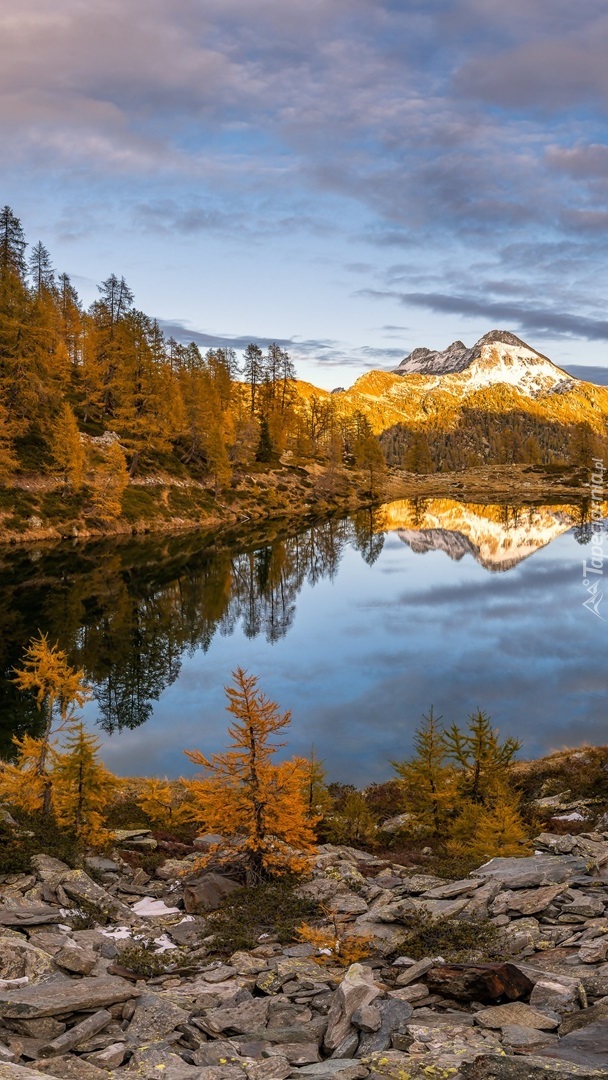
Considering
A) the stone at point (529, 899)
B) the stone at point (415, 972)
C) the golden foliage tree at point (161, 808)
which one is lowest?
the golden foliage tree at point (161, 808)

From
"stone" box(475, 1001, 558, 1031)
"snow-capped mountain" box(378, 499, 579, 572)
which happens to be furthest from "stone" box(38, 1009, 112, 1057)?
"snow-capped mountain" box(378, 499, 579, 572)

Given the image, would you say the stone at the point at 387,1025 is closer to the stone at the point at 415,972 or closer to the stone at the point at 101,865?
the stone at the point at 415,972

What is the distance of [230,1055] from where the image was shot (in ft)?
29.5

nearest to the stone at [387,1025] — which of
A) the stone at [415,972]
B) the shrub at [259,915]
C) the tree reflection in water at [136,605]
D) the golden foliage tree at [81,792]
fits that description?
the stone at [415,972]

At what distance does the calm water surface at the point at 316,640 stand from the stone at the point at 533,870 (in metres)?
12.4

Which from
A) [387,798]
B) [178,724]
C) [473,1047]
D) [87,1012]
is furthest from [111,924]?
[178,724]

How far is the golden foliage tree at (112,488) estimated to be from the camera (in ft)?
271

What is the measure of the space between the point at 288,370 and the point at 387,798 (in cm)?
13371

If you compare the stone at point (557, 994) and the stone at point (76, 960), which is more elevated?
the stone at point (557, 994)

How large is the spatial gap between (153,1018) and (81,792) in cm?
967

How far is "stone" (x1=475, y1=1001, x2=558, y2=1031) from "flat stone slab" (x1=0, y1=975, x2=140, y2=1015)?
16.7 ft

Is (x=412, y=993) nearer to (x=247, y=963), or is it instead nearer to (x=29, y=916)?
(x=247, y=963)

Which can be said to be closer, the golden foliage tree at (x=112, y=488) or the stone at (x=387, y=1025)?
the stone at (x=387, y=1025)

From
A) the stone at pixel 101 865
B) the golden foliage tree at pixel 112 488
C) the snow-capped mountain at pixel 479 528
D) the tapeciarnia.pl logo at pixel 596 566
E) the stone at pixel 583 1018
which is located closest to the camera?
the stone at pixel 583 1018
